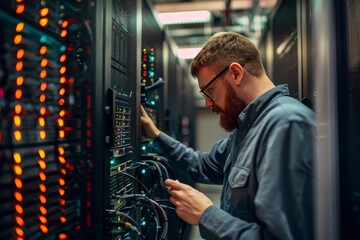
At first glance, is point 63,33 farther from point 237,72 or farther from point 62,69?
point 237,72

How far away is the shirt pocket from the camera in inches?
36.3

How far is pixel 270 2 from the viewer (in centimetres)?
350

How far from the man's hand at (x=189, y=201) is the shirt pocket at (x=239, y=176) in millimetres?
95

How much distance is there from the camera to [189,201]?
3.22 ft

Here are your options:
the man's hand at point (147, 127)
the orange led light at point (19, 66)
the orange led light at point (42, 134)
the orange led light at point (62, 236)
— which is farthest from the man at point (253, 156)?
the orange led light at point (19, 66)

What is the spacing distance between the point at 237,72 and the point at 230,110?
148 millimetres

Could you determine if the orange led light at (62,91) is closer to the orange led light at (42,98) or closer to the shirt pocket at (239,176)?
the orange led light at (42,98)

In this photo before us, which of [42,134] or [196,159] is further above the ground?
[42,134]

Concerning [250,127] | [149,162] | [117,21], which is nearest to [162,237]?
[149,162]

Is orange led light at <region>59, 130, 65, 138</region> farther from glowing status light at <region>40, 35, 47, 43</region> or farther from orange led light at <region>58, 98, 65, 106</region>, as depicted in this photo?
glowing status light at <region>40, 35, 47, 43</region>

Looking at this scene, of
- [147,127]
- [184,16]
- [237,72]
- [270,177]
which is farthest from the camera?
[184,16]

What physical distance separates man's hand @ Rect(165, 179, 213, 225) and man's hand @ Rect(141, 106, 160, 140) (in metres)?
0.44

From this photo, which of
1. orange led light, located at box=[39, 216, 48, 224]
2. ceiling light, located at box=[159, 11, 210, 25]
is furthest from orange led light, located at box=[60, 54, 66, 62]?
ceiling light, located at box=[159, 11, 210, 25]

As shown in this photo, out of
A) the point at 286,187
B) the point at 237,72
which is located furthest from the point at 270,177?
the point at 237,72
